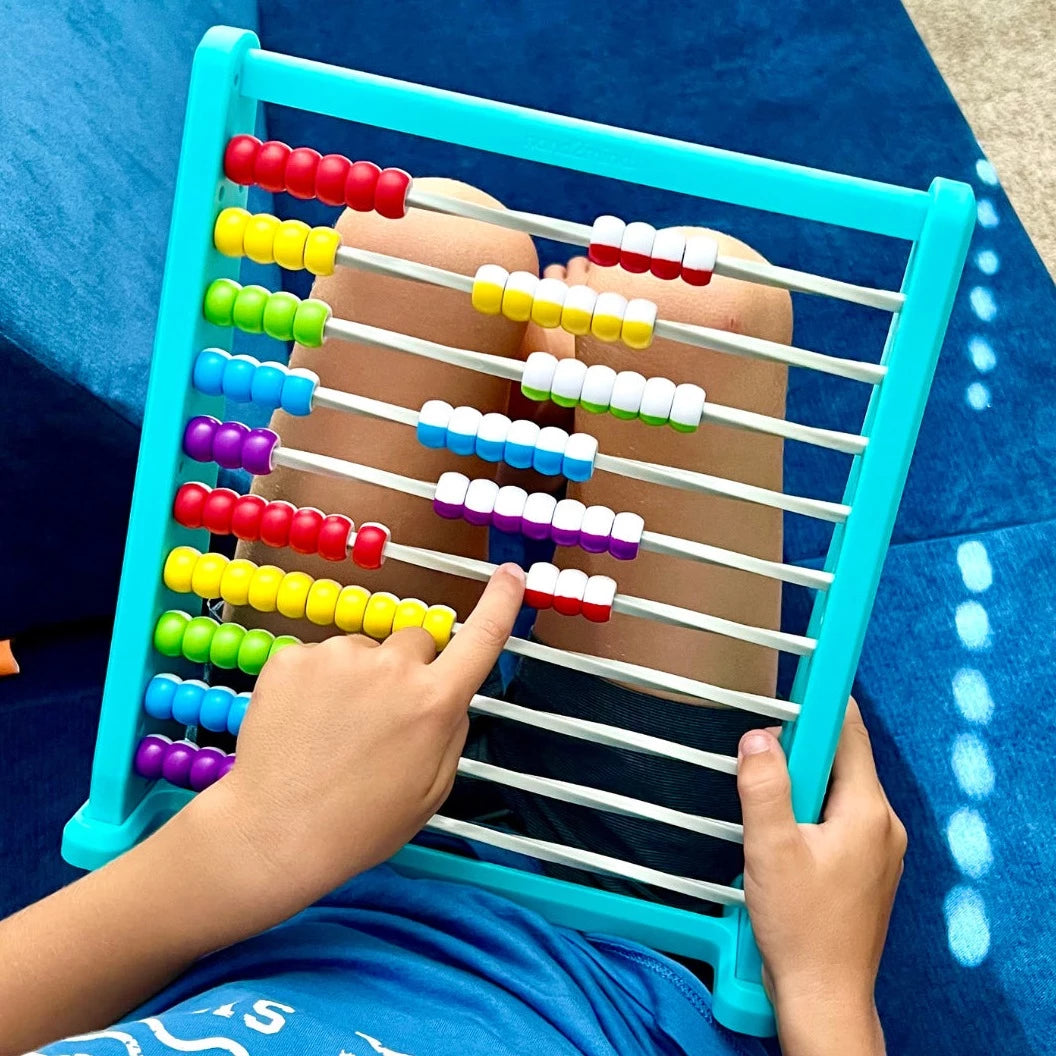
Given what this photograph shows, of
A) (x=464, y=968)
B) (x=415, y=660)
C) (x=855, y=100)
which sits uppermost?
(x=855, y=100)

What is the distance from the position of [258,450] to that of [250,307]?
9 centimetres

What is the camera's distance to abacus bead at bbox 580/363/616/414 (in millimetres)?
654

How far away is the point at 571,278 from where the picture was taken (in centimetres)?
84

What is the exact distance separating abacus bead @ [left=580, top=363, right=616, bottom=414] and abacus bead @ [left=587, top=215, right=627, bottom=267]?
0.06 metres

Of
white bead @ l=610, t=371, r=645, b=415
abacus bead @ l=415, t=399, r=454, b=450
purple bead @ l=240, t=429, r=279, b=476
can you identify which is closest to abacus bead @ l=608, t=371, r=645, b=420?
white bead @ l=610, t=371, r=645, b=415

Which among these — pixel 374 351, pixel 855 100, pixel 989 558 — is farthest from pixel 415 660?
pixel 855 100

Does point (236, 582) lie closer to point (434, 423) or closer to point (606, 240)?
point (434, 423)

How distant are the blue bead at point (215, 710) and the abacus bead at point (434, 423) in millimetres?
213

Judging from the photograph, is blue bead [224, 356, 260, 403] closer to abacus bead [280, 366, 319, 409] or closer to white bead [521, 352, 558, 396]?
abacus bead [280, 366, 319, 409]

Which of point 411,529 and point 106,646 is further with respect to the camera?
point 106,646

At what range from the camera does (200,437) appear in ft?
2.26

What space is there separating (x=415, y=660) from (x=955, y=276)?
37 cm

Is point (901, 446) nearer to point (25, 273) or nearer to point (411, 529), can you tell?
point (411, 529)

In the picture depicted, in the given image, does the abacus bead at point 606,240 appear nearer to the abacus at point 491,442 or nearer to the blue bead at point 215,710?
the abacus at point 491,442
